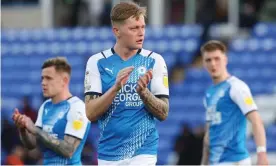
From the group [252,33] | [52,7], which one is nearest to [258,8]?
[252,33]

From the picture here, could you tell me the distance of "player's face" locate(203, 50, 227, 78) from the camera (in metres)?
10.0

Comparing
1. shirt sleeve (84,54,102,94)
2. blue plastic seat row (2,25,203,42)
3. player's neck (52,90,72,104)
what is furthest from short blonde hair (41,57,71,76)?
blue plastic seat row (2,25,203,42)

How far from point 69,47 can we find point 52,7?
2.78 m

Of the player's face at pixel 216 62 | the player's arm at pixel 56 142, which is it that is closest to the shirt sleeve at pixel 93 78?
the player's arm at pixel 56 142

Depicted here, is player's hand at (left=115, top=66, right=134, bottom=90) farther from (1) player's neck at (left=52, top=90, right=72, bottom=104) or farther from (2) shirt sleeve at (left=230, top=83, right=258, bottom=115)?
(2) shirt sleeve at (left=230, top=83, right=258, bottom=115)

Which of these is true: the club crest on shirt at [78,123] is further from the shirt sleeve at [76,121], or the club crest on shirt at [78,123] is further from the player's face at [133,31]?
the player's face at [133,31]

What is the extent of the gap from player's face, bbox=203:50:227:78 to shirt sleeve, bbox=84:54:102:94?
249cm

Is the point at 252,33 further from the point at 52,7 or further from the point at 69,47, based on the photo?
the point at 52,7

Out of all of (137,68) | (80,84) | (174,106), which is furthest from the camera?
(80,84)

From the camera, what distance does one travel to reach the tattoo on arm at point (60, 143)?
8.77 m

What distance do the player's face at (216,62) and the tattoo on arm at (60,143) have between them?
1817mm

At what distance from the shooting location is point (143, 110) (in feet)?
25.0

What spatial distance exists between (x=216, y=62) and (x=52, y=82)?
180cm

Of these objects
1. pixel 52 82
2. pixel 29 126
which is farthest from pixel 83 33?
pixel 29 126
